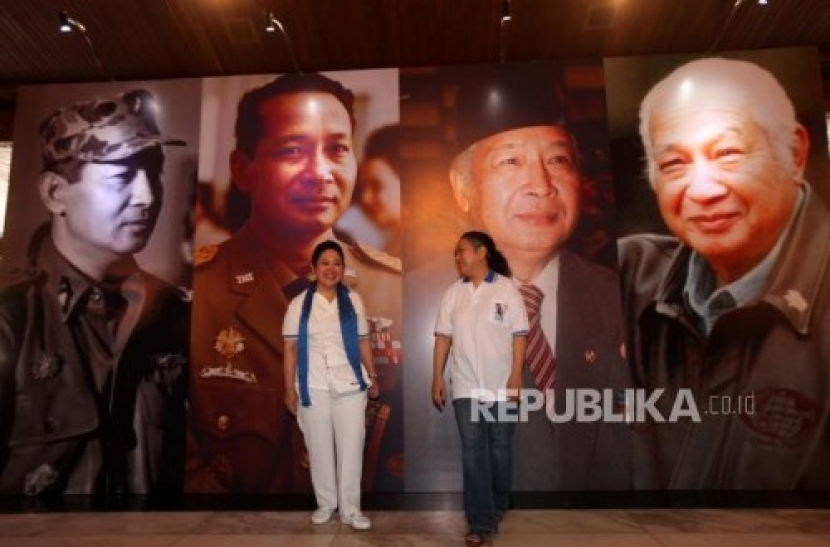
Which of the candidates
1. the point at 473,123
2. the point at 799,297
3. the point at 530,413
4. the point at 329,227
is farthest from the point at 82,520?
the point at 799,297

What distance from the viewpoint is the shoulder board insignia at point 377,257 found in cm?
426

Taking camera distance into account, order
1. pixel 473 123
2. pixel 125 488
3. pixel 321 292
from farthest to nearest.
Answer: pixel 473 123
pixel 125 488
pixel 321 292

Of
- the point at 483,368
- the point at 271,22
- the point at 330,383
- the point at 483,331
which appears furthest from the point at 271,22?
the point at 483,368

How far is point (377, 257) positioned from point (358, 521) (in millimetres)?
1923

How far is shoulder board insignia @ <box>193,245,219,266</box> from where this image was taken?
438cm

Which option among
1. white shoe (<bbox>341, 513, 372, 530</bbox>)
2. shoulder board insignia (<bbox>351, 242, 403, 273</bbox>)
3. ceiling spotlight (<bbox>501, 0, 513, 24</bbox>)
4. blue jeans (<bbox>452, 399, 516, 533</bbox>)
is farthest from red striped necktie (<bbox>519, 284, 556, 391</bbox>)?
ceiling spotlight (<bbox>501, 0, 513, 24</bbox>)

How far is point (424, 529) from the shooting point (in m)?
3.08

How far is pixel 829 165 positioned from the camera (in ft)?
13.9

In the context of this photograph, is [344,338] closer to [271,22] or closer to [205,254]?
A: [205,254]

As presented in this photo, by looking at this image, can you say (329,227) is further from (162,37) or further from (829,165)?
(829,165)

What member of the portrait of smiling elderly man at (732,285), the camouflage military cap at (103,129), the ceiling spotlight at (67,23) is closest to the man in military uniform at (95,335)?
the camouflage military cap at (103,129)

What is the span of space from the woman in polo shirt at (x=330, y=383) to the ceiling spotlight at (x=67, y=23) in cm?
281

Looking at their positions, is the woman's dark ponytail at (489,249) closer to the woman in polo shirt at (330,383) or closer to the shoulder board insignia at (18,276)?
the woman in polo shirt at (330,383)

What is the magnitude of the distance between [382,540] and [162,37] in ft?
13.2
